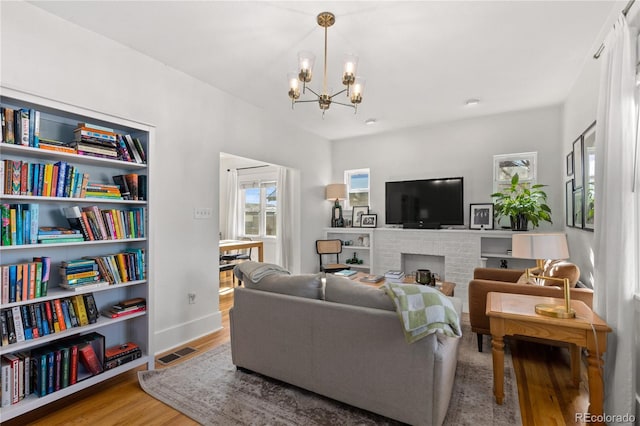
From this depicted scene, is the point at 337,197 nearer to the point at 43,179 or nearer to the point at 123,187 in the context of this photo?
the point at 123,187

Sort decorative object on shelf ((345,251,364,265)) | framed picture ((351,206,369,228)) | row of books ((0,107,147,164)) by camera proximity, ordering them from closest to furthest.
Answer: row of books ((0,107,147,164)) → decorative object on shelf ((345,251,364,265)) → framed picture ((351,206,369,228))

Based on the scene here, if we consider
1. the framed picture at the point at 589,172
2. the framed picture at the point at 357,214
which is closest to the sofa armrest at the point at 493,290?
the framed picture at the point at 589,172

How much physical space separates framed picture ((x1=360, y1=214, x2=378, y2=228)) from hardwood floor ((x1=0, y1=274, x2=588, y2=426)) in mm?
3051

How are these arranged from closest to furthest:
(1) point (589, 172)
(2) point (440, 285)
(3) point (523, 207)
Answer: (1) point (589, 172), (2) point (440, 285), (3) point (523, 207)

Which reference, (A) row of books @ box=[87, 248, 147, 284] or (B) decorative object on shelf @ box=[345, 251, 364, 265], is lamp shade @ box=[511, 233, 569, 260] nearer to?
(A) row of books @ box=[87, 248, 147, 284]

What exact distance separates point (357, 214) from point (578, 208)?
126 inches

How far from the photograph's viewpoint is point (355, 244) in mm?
5559

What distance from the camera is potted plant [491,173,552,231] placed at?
12.5 ft

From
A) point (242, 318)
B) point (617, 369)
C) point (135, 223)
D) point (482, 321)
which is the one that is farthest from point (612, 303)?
point (135, 223)

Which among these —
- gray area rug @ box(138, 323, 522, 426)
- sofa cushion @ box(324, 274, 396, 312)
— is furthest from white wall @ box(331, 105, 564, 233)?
sofa cushion @ box(324, 274, 396, 312)

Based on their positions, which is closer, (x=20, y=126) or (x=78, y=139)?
(x=20, y=126)

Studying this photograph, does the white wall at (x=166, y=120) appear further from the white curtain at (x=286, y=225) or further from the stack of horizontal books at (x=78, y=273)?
the white curtain at (x=286, y=225)
